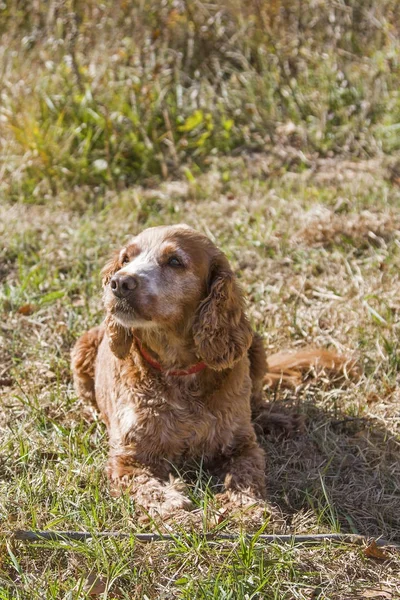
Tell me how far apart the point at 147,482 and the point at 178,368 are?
54 centimetres

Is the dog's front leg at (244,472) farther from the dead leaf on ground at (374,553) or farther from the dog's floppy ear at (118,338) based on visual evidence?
the dog's floppy ear at (118,338)

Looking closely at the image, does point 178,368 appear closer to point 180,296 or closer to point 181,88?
point 180,296

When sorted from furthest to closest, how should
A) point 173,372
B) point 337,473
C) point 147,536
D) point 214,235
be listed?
point 214,235 < point 337,473 < point 173,372 < point 147,536

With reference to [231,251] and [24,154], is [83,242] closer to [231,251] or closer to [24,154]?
[231,251]

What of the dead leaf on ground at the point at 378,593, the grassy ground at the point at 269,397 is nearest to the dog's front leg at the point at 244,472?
the grassy ground at the point at 269,397

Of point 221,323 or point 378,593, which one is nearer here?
point 378,593

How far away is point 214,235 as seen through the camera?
6.07 meters

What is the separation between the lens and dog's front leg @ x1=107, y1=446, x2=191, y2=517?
3.38 metres

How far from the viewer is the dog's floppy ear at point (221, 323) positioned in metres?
3.59

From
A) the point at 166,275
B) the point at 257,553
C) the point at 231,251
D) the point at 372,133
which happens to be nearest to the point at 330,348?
the point at 231,251

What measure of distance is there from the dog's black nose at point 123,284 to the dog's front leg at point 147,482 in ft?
2.45

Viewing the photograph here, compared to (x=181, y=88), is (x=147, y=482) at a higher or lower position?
lower

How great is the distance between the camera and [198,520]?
329 cm

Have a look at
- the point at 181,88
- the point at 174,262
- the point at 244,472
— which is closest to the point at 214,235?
the point at 181,88
